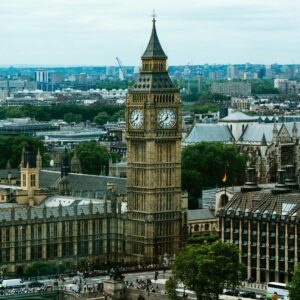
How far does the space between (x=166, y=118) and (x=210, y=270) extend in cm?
2358

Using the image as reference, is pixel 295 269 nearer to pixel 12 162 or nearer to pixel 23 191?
pixel 23 191

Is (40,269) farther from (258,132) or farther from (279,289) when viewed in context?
(258,132)

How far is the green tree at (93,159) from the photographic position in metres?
175

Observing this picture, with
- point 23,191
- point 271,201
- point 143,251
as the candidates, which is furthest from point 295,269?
point 23,191

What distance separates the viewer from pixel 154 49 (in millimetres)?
123438

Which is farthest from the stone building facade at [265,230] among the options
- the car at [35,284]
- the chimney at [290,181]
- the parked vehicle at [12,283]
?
the parked vehicle at [12,283]

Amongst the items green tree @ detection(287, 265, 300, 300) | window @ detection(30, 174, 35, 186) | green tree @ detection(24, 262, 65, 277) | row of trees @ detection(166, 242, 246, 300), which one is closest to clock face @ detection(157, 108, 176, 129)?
green tree @ detection(24, 262, 65, 277)

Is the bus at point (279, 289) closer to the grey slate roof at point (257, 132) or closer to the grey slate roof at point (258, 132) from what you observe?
the grey slate roof at point (258, 132)

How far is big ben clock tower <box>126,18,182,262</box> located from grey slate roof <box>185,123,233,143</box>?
205 feet

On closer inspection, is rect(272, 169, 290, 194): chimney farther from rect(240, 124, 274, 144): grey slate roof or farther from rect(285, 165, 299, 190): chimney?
rect(240, 124, 274, 144): grey slate roof

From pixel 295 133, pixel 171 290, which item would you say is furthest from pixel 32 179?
pixel 295 133

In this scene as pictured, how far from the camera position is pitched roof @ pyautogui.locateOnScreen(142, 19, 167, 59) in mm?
122938

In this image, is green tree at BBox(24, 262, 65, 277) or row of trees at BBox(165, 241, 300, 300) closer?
row of trees at BBox(165, 241, 300, 300)

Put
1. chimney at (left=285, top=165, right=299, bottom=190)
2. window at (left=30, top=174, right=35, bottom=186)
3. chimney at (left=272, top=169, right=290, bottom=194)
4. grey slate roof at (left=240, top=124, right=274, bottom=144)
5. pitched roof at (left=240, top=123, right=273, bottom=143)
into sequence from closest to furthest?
chimney at (left=272, top=169, right=290, bottom=194) < chimney at (left=285, top=165, right=299, bottom=190) < window at (left=30, top=174, right=35, bottom=186) < pitched roof at (left=240, top=123, right=273, bottom=143) < grey slate roof at (left=240, top=124, right=274, bottom=144)
